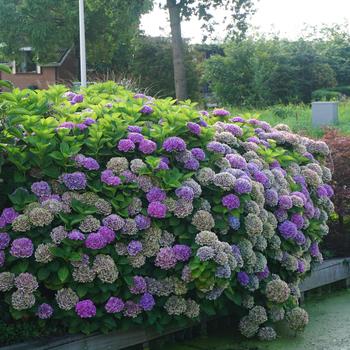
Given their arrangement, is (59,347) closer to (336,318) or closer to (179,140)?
(179,140)

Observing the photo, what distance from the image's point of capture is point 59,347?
3.91 meters

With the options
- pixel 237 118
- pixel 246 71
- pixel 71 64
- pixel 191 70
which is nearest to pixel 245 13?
pixel 246 71

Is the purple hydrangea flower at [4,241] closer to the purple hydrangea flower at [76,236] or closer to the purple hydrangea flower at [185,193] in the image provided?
the purple hydrangea flower at [76,236]

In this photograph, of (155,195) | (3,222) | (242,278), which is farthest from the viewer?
(242,278)

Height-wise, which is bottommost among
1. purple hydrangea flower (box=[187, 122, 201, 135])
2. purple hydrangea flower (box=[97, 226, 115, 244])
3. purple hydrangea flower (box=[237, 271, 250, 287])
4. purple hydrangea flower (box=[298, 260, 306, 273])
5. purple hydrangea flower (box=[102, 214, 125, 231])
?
purple hydrangea flower (box=[298, 260, 306, 273])

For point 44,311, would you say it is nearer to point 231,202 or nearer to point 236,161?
point 231,202

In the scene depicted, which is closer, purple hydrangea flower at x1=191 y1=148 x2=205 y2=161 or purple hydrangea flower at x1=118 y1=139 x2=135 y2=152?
purple hydrangea flower at x1=118 y1=139 x2=135 y2=152

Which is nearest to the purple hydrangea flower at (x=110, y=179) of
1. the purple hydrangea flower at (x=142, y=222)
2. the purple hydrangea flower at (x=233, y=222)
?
the purple hydrangea flower at (x=142, y=222)

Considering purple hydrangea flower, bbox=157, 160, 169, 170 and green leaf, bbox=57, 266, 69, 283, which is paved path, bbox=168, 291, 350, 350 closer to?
green leaf, bbox=57, 266, 69, 283

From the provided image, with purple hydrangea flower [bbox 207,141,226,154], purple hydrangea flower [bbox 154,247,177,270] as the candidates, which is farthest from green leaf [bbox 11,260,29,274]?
purple hydrangea flower [bbox 207,141,226,154]

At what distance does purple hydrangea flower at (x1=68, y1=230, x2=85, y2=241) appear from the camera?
385 centimetres

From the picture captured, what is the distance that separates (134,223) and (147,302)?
505mm

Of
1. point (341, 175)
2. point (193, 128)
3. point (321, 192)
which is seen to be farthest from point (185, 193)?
point (341, 175)

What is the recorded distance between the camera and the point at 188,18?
24.6 m
